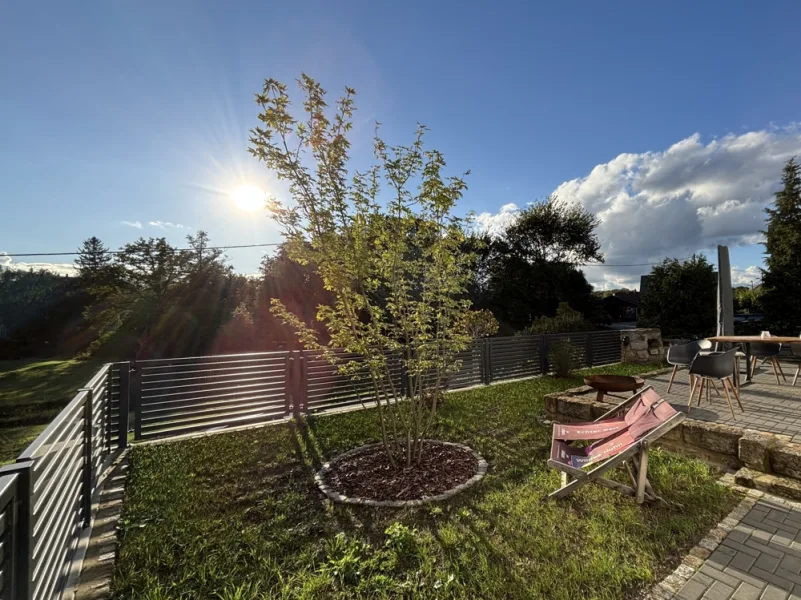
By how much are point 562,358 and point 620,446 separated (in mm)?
6876

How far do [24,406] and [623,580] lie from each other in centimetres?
2258

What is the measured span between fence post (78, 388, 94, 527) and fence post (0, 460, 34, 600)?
1856 mm

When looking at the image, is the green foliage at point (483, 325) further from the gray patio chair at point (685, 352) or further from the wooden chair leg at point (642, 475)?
the wooden chair leg at point (642, 475)

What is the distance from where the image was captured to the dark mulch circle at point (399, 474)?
3328 millimetres

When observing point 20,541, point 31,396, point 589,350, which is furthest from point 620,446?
point 31,396

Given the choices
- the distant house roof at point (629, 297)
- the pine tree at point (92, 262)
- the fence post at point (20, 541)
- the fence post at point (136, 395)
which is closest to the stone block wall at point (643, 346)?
the fence post at point (136, 395)

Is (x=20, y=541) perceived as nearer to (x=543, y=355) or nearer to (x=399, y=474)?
(x=399, y=474)

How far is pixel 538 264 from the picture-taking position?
24188mm

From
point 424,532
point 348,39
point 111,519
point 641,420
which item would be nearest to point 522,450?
point 641,420

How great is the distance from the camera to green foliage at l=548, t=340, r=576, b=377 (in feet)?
31.0

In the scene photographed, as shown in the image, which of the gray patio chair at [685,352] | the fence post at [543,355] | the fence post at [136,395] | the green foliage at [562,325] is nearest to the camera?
the fence post at [136,395]

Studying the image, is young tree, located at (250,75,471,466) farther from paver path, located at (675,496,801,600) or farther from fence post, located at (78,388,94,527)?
paver path, located at (675,496,801,600)

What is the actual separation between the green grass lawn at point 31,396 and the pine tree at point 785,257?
2378 cm

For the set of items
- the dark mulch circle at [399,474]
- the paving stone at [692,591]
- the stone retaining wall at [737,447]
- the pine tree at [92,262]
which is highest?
the pine tree at [92,262]
